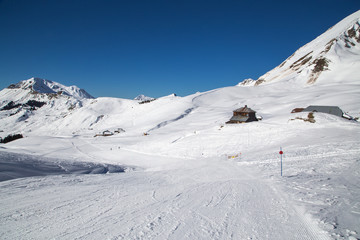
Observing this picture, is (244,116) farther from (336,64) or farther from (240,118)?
(336,64)

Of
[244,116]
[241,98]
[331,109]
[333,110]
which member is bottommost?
[244,116]

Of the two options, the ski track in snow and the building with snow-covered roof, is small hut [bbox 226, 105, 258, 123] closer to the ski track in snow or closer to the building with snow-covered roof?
the building with snow-covered roof

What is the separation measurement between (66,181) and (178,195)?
285 inches

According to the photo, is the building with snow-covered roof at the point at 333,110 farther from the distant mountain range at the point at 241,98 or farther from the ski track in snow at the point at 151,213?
the ski track in snow at the point at 151,213

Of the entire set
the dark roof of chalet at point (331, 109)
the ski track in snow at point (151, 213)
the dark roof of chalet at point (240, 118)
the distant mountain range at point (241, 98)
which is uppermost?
the distant mountain range at point (241, 98)

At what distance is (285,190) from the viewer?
9562mm

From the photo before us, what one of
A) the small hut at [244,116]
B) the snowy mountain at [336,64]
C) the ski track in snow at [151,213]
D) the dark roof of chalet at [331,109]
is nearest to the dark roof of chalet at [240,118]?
the small hut at [244,116]

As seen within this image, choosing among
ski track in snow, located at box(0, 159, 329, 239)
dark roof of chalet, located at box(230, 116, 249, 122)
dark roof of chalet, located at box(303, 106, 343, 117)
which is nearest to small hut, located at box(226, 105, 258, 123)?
dark roof of chalet, located at box(230, 116, 249, 122)

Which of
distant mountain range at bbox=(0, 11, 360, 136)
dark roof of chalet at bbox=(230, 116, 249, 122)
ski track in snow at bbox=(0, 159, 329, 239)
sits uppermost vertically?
distant mountain range at bbox=(0, 11, 360, 136)

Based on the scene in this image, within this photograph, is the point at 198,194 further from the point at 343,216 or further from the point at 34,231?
the point at 34,231

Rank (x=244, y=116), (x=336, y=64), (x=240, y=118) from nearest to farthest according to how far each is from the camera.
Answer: (x=240, y=118) → (x=244, y=116) → (x=336, y=64)

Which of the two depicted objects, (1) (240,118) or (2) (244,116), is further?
(2) (244,116)

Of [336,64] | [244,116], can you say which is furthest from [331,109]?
[336,64]

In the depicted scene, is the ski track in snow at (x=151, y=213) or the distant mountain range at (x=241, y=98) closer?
the ski track in snow at (x=151, y=213)
